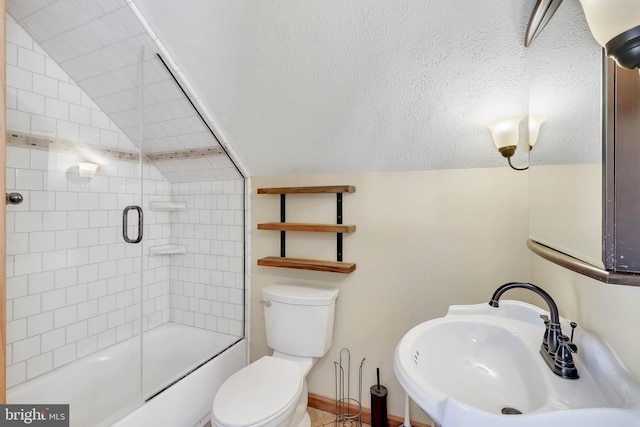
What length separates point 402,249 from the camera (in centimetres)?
165

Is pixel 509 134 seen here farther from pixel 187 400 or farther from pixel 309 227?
pixel 187 400

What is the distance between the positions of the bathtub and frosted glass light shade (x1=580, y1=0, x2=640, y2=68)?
204 cm

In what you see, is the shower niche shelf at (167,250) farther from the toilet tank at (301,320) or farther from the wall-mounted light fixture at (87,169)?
the toilet tank at (301,320)

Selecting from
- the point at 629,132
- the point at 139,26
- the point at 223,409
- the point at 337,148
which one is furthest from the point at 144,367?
the point at 629,132

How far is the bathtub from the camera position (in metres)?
1.39

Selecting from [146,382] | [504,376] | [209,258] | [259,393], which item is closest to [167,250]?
[209,258]

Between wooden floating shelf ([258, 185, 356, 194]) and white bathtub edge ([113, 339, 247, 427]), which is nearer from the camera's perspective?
white bathtub edge ([113, 339, 247, 427])

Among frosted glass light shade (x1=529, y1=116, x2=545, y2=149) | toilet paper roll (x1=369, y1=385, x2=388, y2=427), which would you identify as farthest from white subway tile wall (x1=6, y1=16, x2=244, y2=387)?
frosted glass light shade (x1=529, y1=116, x2=545, y2=149)

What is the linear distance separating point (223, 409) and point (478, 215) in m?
1.56

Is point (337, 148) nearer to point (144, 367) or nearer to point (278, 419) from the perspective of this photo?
point (278, 419)

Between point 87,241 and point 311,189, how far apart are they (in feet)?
4.69

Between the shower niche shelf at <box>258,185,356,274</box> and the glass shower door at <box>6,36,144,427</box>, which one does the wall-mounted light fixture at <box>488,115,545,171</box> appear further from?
the glass shower door at <box>6,36,144,427</box>

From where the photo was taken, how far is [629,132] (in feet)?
1.97

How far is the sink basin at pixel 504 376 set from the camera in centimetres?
61
